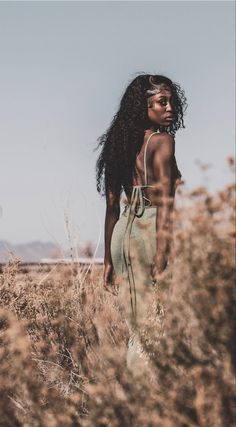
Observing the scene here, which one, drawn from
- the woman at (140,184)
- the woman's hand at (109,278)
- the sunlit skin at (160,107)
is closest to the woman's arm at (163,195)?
the woman at (140,184)

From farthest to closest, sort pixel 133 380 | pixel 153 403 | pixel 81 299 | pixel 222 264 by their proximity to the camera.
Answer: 1. pixel 81 299
2. pixel 133 380
3. pixel 153 403
4. pixel 222 264

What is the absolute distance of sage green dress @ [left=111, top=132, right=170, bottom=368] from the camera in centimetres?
307

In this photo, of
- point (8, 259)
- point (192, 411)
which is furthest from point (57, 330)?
point (192, 411)

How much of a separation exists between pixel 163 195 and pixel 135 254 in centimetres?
42

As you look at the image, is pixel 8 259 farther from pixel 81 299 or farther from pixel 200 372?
pixel 200 372

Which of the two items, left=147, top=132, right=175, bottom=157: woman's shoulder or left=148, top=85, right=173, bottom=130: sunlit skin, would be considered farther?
left=148, top=85, right=173, bottom=130: sunlit skin

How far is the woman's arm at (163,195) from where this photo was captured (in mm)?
2906

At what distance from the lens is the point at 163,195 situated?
2.97 meters

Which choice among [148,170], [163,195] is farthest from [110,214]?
[163,195]

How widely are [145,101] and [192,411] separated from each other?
1.92 metres

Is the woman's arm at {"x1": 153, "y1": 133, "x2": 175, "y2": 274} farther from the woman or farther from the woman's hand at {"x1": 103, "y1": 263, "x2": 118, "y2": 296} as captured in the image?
the woman's hand at {"x1": 103, "y1": 263, "x2": 118, "y2": 296}

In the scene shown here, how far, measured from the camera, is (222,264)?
87.0 inches

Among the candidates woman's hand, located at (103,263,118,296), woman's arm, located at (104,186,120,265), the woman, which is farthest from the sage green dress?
woman's hand, located at (103,263,118,296)

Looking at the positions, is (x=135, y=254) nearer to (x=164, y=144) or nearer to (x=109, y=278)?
(x=164, y=144)
